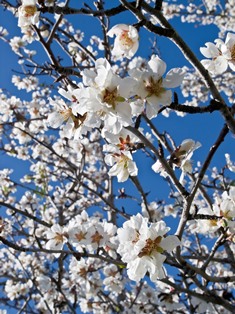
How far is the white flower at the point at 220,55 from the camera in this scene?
76.5 inches

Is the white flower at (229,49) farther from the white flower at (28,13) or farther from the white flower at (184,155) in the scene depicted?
the white flower at (28,13)

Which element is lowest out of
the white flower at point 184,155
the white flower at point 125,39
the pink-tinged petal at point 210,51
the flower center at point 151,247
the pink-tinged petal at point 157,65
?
the flower center at point 151,247

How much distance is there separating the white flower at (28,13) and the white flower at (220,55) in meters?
0.91

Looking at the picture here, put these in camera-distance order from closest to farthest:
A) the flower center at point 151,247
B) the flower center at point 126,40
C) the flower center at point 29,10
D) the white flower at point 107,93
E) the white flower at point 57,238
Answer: the white flower at point 107,93 → the flower center at point 151,247 → the flower center at point 126,40 → the flower center at point 29,10 → the white flower at point 57,238

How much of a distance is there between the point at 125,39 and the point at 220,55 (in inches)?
20.5

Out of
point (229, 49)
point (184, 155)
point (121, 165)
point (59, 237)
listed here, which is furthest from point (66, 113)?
point (59, 237)

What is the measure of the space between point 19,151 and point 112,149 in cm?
561

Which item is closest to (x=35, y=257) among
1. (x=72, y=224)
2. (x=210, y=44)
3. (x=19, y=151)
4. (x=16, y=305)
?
(x=16, y=305)

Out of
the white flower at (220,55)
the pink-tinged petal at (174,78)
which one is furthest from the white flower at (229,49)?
the pink-tinged petal at (174,78)

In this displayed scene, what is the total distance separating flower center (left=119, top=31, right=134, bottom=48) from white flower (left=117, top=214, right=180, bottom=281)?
2.97ft

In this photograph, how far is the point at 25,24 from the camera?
6.88ft

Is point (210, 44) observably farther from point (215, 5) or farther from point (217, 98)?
point (215, 5)

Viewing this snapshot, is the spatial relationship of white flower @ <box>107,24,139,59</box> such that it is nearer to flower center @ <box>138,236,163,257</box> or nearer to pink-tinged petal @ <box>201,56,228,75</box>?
pink-tinged petal @ <box>201,56,228,75</box>

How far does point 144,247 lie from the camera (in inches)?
→ 71.9
